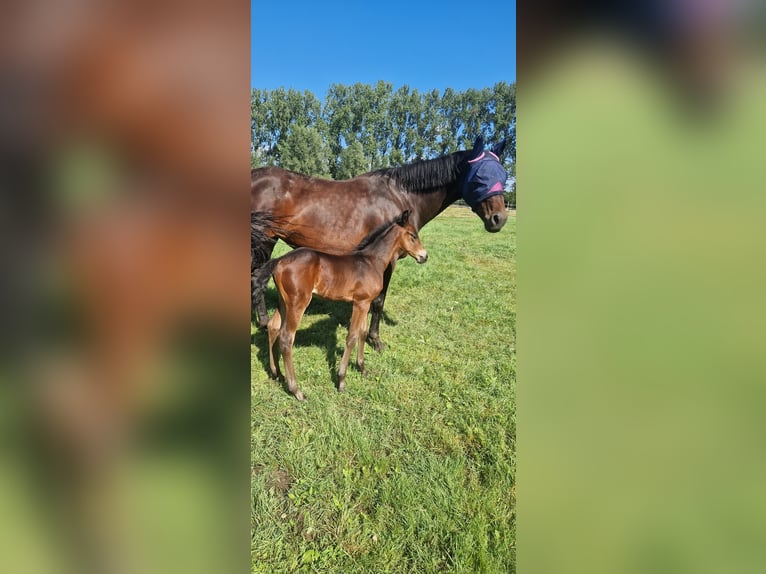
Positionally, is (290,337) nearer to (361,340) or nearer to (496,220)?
(361,340)

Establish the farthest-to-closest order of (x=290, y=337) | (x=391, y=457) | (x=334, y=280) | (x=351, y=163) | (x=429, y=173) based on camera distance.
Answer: (x=351, y=163) < (x=429, y=173) < (x=334, y=280) < (x=290, y=337) < (x=391, y=457)

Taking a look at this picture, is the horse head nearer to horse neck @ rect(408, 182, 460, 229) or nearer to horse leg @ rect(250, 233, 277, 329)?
horse neck @ rect(408, 182, 460, 229)

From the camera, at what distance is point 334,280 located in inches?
134

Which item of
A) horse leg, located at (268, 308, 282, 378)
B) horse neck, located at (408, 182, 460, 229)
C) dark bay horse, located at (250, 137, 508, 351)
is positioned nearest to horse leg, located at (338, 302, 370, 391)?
horse leg, located at (268, 308, 282, 378)

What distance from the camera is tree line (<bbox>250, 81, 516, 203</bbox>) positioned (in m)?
37.7

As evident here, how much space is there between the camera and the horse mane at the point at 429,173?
4176 millimetres

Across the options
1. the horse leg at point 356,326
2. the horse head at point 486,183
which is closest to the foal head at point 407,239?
the horse head at point 486,183

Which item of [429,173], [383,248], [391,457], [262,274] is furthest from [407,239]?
[391,457]
